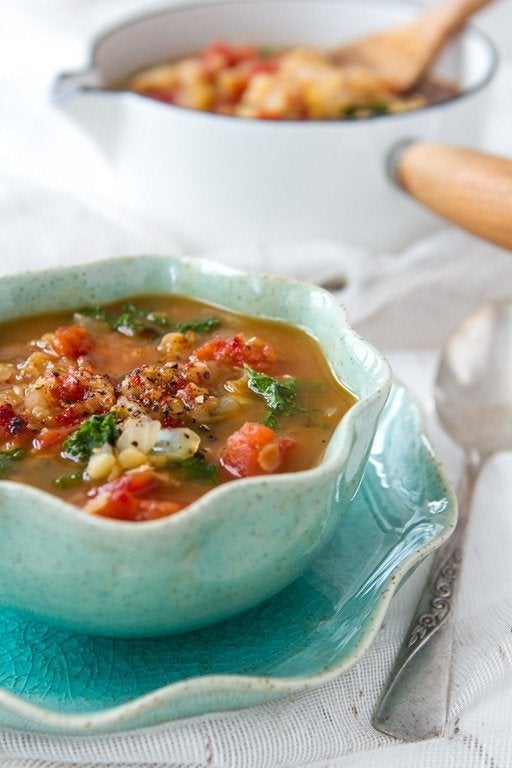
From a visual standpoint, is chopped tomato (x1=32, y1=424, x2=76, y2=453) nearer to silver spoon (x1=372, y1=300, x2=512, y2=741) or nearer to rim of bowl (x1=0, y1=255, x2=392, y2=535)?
rim of bowl (x1=0, y1=255, x2=392, y2=535)

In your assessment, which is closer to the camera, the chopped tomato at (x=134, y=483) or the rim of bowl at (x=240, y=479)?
the rim of bowl at (x=240, y=479)

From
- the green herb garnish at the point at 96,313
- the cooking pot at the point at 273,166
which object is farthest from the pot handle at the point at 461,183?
the green herb garnish at the point at 96,313

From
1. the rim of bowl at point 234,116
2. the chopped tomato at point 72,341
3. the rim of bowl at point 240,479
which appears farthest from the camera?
the rim of bowl at point 234,116

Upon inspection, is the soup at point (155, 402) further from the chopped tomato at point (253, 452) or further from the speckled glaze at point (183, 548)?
the speckled glaze at point (183, 548)

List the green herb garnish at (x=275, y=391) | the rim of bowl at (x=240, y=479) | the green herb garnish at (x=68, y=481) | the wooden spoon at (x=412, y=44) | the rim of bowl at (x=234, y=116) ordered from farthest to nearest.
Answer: the wooden spoon at (x=412, y=44) < the rim of bowl at (x=234, y=116) < the green herb garnish at (x=275, y=391) < the green herb garnish at (x=68, y=481) < the rim of bowl at (x=240, y=479)

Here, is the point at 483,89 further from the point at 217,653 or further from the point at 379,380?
the point at 217,653

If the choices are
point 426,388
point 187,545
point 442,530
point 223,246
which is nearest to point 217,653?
point 187,545

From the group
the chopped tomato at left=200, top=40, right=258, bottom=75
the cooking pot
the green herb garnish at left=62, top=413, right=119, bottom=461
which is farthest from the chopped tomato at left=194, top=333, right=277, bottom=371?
the chopped tomato at left=200, top=40, right=258, bottom=75

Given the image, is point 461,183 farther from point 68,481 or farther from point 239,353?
point 68,481
